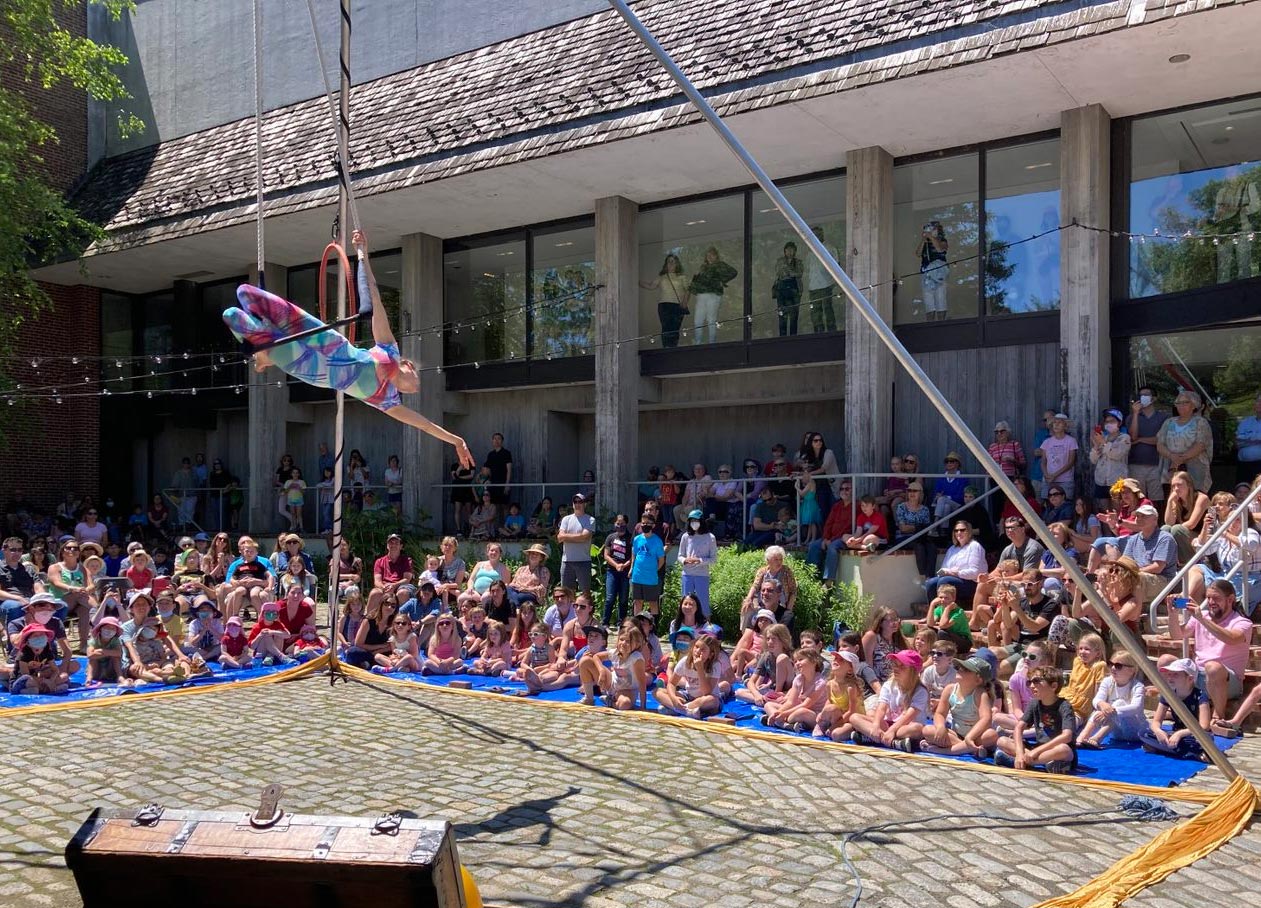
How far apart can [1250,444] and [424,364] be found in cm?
1212

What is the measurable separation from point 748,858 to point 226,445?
19134 millimetres

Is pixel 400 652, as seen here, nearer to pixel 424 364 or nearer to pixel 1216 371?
pixel 424 364

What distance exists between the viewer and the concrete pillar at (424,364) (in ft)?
60.8

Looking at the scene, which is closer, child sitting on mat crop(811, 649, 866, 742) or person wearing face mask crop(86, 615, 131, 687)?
child sitting on mat crop(811, 649, 866, 742)

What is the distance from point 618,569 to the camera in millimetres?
12828

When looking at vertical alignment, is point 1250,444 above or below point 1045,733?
above

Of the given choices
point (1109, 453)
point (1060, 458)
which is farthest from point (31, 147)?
point (1109, 453)

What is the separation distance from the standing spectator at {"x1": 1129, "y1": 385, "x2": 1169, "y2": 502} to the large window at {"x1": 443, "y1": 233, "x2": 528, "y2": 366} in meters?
9.43

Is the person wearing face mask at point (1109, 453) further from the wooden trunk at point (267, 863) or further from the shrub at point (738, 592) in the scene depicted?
the wooden trunk at point (267, 863)

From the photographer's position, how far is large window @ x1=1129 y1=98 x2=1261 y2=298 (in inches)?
470

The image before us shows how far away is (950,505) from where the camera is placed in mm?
12148

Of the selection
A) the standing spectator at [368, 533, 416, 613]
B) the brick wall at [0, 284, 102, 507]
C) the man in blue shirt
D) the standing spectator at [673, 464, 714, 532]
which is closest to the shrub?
the man in blue shirt

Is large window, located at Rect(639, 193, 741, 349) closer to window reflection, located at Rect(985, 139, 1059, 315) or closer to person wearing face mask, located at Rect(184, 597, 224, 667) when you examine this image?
window reflection, located at Rect(985, 139, 1059, 315)

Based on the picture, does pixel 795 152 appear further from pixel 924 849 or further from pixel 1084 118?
pixel 924 849
